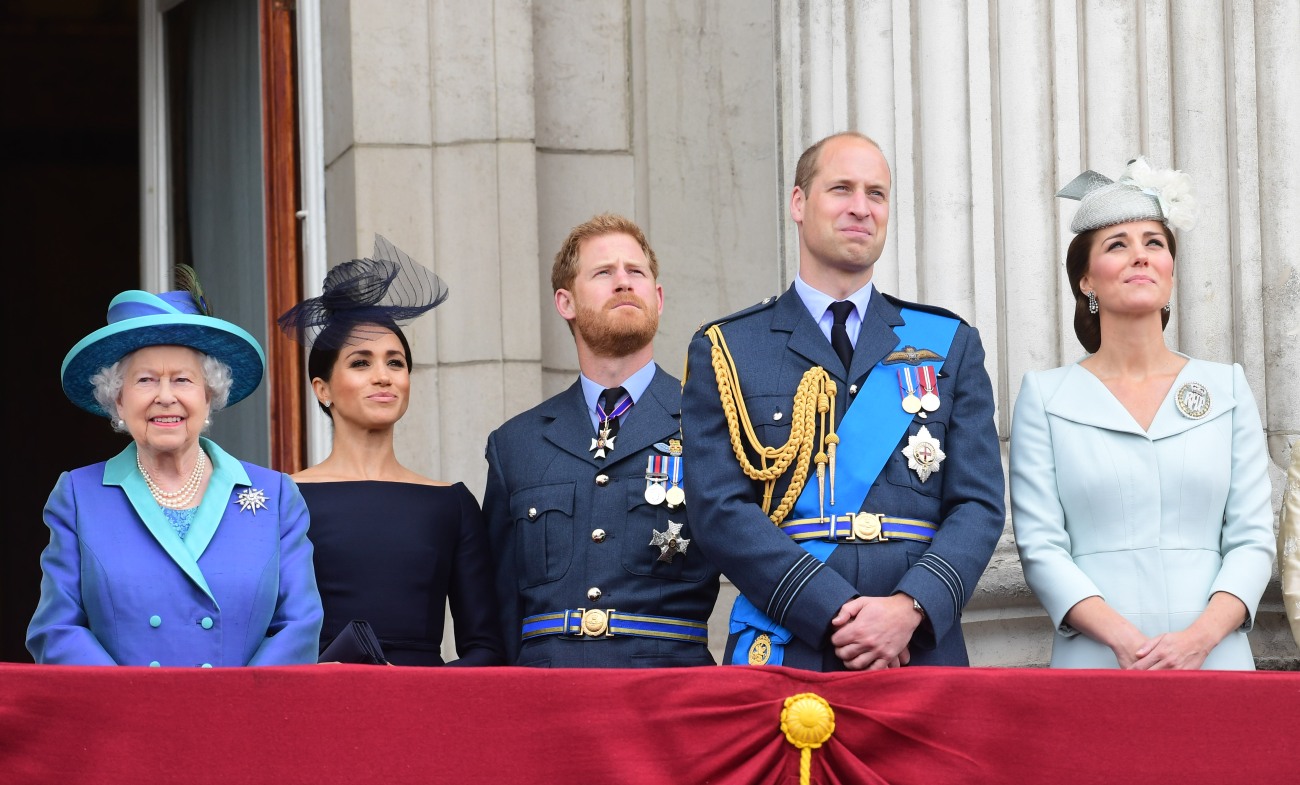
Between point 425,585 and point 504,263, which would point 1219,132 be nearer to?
point 504,263

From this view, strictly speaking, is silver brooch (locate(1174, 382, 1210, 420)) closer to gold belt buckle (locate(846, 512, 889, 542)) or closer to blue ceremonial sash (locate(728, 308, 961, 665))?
blue ceremonial sash (locate(728, 308, 961, 665))

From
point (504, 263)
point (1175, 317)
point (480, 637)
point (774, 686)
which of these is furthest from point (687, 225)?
point (774, 686)

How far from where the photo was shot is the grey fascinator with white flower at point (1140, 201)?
4.23 m

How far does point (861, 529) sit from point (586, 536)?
0.80 metres

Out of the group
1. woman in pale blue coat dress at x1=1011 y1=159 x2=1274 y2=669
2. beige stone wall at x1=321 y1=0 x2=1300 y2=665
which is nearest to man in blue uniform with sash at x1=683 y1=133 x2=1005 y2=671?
woman in pale blue coat dress at x1=1011 y1=159 x2=1274 y2=669

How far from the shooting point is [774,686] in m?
3.31

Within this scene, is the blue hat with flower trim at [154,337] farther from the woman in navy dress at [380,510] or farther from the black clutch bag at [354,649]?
the black clutch bag at [354,649]

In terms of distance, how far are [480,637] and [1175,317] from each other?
6.71ft

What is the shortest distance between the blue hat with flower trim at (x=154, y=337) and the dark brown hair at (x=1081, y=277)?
178 centimetres

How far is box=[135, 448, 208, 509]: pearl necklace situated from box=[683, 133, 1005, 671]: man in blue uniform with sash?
101 cm

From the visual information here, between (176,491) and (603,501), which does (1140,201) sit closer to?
(603,501)

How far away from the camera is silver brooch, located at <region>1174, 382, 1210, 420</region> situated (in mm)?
4113

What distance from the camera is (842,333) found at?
4.05 meters

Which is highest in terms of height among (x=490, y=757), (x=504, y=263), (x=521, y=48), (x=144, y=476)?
(x=521, y=48)
